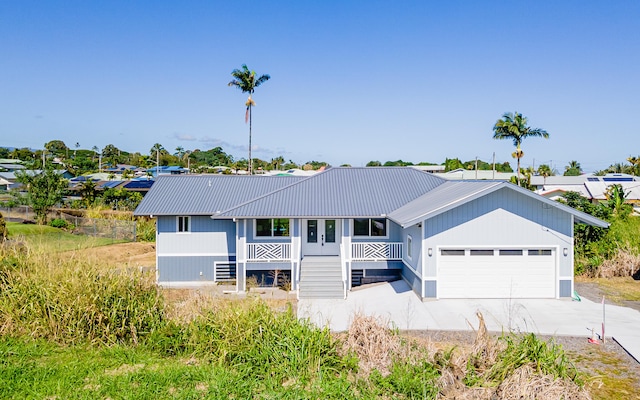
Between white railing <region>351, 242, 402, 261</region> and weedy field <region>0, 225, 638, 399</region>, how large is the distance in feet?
21.7

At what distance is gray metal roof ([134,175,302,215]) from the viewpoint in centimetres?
1861

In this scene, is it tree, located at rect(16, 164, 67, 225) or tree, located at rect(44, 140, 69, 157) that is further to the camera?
tree, located at rect(44, 140, 69, 157)

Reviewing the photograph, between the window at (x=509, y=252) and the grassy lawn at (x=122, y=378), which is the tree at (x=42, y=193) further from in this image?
the window at (x=509, y=252)

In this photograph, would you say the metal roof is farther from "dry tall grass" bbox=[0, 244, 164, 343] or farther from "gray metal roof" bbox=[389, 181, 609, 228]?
"dry tall grass" bbox=[0, 244, 164, 343]

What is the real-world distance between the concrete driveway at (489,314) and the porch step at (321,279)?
1.57 ft

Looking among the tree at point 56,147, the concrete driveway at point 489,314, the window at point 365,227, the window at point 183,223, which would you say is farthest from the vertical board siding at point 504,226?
the tree at point 56,147

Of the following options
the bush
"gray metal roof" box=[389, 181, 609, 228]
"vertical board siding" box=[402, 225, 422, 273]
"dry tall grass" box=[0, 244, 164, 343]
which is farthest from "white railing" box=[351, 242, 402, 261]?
the bush

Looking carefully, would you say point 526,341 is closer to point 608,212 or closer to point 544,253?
point 544,253

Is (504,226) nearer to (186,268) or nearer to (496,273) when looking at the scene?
(496,273)

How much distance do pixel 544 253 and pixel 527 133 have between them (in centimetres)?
2552

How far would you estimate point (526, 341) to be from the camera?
8.51 meters

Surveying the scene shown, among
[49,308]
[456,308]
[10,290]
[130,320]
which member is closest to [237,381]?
[130,320]

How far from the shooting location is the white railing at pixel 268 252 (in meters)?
17.9

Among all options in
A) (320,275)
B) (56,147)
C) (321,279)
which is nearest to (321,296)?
(321,279)
